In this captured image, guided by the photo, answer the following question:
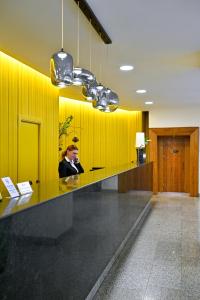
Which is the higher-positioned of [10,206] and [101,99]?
[101,99]

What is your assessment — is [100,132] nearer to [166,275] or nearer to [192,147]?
[192,147]

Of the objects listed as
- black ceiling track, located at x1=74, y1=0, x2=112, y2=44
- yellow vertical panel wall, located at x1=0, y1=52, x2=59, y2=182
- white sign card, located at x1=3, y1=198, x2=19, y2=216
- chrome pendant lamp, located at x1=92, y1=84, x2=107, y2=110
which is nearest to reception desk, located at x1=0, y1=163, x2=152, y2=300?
white sign card, located at x1=3, y1=198, x2=19, y2=216

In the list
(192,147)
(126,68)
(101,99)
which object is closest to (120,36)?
(101,99)

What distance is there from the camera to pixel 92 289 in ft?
9.85

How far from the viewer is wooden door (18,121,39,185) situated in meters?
5.59

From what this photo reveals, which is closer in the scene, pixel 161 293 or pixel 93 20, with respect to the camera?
pixel 161 293

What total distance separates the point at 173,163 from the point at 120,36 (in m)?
7.53

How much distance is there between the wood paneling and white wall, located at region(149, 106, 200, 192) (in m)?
3.14

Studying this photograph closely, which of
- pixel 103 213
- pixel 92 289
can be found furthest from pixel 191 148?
pixel 92 289

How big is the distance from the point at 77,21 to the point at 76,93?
14.4 feet

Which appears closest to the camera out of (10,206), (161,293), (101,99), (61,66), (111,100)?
(10,206)

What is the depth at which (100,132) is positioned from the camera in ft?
33.8

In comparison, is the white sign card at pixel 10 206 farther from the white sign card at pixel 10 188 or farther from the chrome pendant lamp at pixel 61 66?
the chrome pendant lamp at pixel 61 66

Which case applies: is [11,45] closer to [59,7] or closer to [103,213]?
[59,7]
